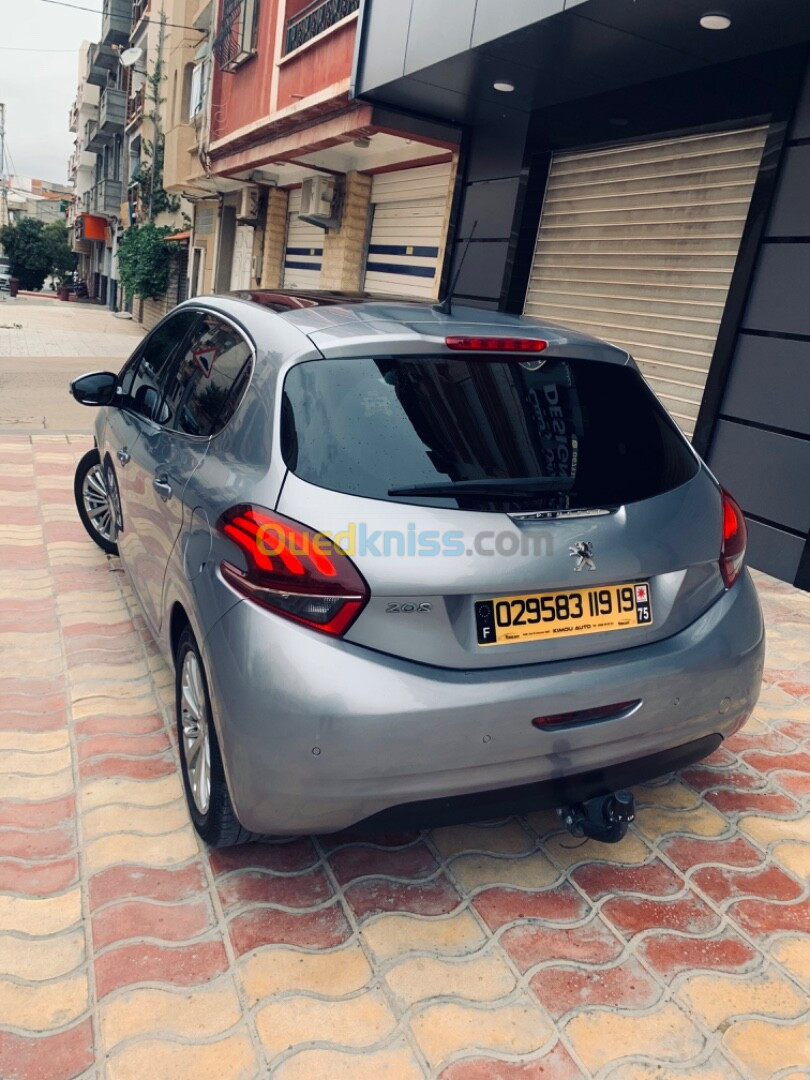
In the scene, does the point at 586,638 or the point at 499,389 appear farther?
the point at 499,389

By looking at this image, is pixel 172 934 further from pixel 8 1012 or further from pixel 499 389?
pixel 499 389

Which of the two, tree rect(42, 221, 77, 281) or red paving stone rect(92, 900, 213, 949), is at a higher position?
tree rect(42, 221, 77, 281)

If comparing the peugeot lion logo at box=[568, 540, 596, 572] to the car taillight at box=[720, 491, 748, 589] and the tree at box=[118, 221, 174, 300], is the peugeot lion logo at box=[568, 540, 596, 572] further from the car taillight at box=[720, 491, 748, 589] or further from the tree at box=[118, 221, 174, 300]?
the tree at box=[118, 221, 174, 300]

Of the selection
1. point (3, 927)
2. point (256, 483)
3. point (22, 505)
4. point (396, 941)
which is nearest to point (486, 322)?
point (256, 483)

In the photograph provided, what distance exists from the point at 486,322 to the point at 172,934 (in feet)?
6.72

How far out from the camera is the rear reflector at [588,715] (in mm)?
2150

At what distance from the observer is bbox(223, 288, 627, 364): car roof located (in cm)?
240

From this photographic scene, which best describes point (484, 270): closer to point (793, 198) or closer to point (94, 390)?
point (793, 198)

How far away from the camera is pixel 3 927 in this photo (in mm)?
2211

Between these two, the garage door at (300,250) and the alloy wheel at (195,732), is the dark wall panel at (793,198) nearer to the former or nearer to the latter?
the alloy wheel at (195,732)

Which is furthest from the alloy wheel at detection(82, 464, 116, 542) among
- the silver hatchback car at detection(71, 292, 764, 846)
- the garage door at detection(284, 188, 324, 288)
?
the garage door at detection(284, 188, 324, 288)

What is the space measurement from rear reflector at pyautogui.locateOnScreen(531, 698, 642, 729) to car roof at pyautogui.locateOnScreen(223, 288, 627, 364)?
109 cm

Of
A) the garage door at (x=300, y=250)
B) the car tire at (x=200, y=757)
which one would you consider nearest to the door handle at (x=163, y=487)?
the car tire at (x=200, y=757)

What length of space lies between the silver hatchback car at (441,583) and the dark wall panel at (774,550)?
329 cm
